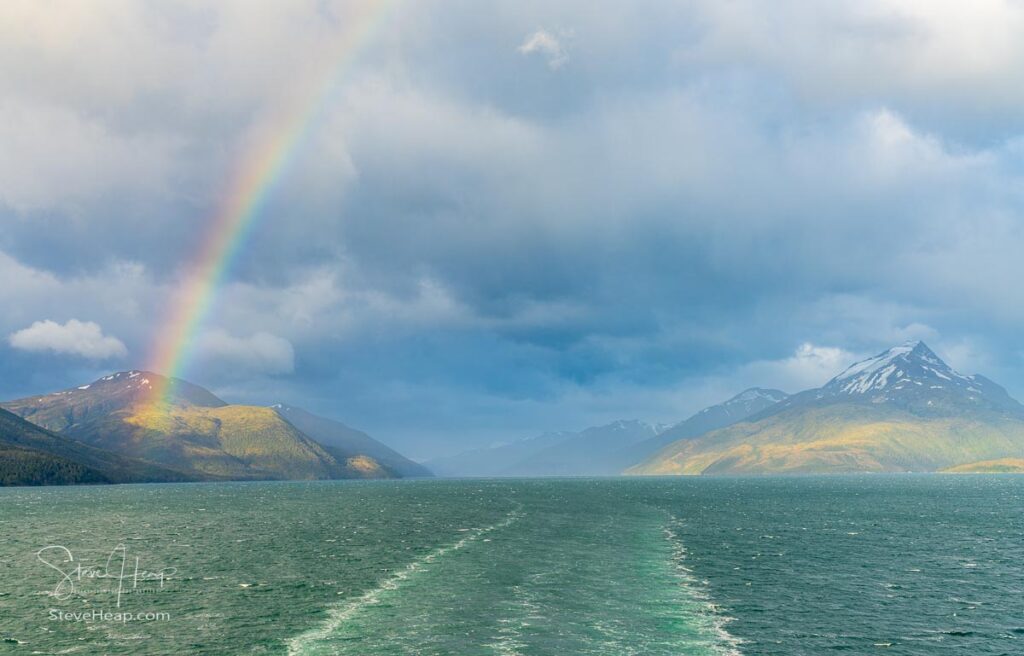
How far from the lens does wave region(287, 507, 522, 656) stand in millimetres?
58750

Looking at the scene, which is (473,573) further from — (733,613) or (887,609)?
(887,609)

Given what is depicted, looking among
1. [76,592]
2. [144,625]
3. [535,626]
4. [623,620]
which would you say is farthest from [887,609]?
[76,592]

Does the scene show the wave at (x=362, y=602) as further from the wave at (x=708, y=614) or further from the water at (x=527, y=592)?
the wave at (x=708, y=614)

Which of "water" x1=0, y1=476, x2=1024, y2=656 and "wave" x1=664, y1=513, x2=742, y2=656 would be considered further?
"water" x1=0, y1=476, x2=1024, y2=656

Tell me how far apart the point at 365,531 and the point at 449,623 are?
3587 inches

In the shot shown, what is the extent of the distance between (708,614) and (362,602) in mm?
35230

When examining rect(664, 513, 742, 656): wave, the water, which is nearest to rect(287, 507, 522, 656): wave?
the water

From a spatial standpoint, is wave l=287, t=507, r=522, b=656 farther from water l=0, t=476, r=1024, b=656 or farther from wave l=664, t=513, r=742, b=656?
wave l=664, t=513, r=742, b=656

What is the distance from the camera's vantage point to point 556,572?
8975 cm

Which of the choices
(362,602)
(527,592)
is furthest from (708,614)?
(362,602)

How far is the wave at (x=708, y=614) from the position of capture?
57.6 m

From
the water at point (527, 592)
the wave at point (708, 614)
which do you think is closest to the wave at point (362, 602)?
the water at point (527, 592)

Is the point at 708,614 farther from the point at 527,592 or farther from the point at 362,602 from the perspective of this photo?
the point at 362,602

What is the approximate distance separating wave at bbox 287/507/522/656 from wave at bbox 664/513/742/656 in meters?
33.0
